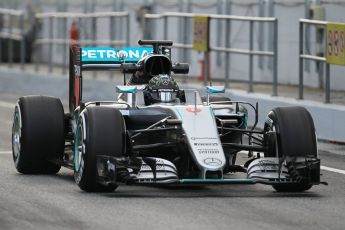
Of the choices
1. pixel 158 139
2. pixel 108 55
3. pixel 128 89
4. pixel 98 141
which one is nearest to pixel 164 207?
pixel 98 141

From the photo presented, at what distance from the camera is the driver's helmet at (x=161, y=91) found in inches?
569

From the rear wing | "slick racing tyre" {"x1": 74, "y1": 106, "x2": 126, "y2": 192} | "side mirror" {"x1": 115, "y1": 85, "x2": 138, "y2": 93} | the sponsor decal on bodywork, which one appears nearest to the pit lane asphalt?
"slick racing tyre" {"x1": 74, "y1": 106, "x2": 126, "y2": 192}

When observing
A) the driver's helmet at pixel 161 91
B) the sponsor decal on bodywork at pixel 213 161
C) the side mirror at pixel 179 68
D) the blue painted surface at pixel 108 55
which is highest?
the blue painted surface at pixel 108 55

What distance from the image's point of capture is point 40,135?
48.5 ft

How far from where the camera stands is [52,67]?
33594 mm

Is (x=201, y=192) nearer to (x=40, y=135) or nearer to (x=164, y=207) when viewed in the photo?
(x=164, y=207)

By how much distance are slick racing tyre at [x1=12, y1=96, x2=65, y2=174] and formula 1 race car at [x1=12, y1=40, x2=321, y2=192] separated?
1 cm

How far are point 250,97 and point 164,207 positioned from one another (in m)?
10.8

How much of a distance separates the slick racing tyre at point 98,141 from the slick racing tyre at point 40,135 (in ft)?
5.17

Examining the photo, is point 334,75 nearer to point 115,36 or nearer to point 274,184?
point 274,184

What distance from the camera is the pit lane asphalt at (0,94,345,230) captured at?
1133 centimetres

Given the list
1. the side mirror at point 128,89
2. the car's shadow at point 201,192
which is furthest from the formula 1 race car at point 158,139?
the car's shadow at point 201,192

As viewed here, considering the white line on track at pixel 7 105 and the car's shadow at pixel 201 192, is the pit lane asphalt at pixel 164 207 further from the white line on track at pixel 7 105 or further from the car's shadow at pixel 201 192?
the white line on track at pixel 7 105

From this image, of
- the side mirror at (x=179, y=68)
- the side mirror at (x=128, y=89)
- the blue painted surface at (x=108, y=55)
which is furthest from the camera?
the blue painted surface at (x=108, y=55)
